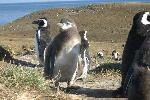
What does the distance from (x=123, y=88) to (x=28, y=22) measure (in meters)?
44.7

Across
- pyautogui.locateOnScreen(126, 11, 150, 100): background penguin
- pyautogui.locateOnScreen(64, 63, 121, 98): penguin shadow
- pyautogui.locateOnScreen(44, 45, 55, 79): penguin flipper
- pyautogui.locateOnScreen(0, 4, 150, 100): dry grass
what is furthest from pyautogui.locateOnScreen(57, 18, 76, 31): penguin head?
pyautogui.locateOnScreen(126, 11, 150, 100): background penguin

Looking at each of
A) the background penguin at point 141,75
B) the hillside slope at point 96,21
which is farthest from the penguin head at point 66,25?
the hillside slope at point 96,21

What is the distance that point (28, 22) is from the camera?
2079 inches

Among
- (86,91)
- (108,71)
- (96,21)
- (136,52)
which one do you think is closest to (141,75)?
(136,52)

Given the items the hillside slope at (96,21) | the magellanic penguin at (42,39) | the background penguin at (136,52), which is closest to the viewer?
the background penguin at (136,52)

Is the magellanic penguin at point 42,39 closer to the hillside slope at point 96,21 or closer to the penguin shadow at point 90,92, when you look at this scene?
the penguin shadow at point 90,92

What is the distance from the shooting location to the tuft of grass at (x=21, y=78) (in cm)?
709

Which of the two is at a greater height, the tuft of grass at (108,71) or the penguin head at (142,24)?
the penguin head at (142,24)

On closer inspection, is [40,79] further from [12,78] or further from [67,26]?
[67,26]

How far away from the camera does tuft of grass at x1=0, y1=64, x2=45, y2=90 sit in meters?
7.09

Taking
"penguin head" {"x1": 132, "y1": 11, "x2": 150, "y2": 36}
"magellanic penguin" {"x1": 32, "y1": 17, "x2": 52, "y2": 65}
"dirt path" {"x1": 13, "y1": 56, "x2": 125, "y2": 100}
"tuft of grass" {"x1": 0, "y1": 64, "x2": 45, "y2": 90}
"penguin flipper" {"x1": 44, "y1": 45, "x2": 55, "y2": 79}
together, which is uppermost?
"penguin head" {"x1": 132, "y1": 11, "x2": 150, "y2": 36}

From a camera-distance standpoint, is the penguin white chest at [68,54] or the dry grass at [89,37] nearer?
the dry grass at [89,37]

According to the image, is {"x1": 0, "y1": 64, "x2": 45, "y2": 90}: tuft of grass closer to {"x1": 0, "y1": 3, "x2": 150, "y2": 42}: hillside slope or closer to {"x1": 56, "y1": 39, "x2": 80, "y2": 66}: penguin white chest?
{"x1": 56, "y1": 39, "x2": 80, "y2": 66}: penguin white chest

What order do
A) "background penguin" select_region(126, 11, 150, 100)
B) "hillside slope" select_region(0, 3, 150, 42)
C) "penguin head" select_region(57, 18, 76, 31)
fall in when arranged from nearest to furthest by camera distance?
"background penguin" select_region(126, 11, 150, 100)
"penguin head" select_region(57, 18, 76, 31)
"hillside slope" select_region(0, 3, 150, 42)
